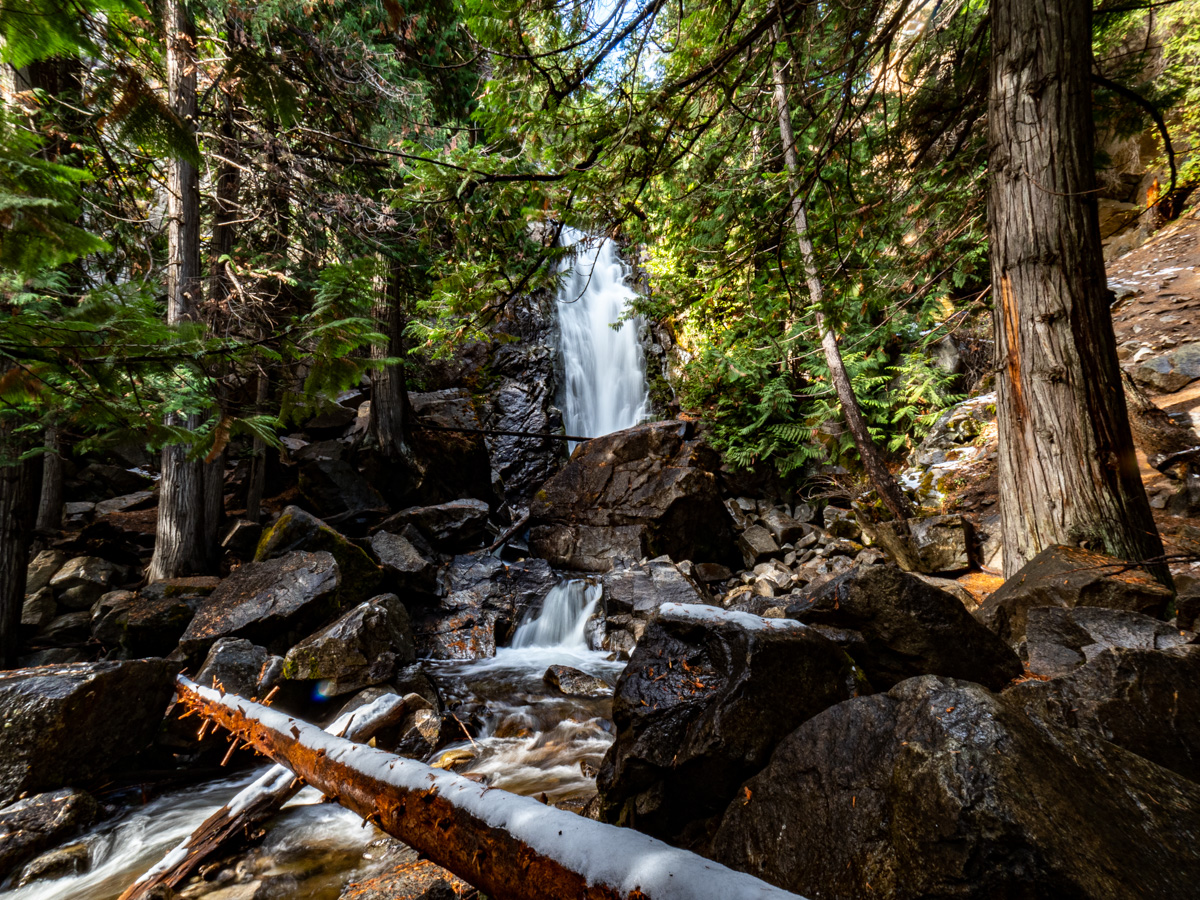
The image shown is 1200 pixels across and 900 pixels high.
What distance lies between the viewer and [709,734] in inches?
83.7

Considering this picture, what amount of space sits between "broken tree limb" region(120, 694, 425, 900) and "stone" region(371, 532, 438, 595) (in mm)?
4420

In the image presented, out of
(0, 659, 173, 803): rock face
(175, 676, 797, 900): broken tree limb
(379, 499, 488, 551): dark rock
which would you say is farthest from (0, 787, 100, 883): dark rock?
(379, 499, 488, 551): dark rock

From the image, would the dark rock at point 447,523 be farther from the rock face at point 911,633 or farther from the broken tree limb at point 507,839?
the rock face at point 911,633

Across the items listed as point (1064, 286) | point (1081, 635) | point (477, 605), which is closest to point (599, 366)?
point (477, 605)

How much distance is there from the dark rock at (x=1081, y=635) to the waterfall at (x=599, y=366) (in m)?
12.3

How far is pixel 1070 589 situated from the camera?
2.82 meters

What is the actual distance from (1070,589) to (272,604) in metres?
7.52

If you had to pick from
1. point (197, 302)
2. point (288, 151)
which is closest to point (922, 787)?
point (197, 302)

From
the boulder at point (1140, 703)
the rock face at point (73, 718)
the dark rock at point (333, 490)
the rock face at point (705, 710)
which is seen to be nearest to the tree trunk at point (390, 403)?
the dark rock at point (333, 490)

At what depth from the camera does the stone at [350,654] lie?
5168 millimetres

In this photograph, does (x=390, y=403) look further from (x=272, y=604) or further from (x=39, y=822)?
(x=39, y=822)

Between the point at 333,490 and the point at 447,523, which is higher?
the point at 333,490

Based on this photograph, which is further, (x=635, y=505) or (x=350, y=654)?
(x=635, y=505)

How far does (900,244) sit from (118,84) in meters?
6.59
